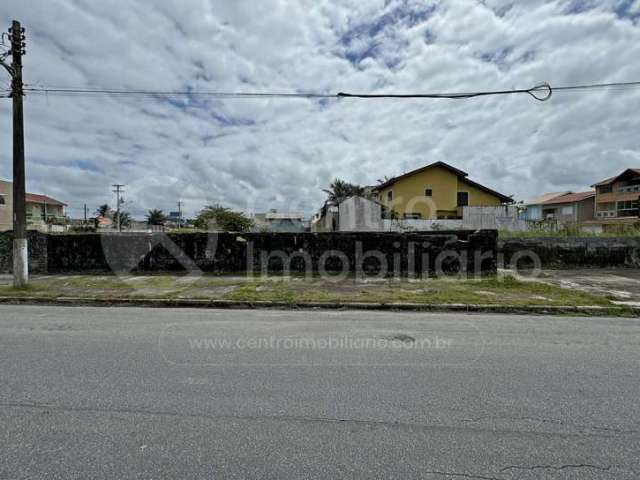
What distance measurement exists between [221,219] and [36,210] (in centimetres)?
5236

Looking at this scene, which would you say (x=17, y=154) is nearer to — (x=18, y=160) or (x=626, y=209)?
(x=18, y=160)

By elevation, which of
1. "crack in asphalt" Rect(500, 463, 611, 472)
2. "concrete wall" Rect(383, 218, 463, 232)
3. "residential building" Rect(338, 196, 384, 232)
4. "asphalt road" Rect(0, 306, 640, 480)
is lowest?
"crack in asphalt" Rect(500, 463, 611, 472)

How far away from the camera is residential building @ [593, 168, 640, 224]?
128 ft

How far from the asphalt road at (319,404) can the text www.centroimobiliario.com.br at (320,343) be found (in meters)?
0.04

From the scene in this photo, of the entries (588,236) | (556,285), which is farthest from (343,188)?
(556,285)

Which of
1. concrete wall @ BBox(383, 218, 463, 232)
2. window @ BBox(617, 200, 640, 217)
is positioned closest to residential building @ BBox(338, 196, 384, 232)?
concrete wall @ BBox(383, 218, 463, 232)

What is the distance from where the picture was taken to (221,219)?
3469 centimetres

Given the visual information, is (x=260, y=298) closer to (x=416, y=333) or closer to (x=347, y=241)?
(x=416, y=333)

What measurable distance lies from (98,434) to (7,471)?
51 centimetres

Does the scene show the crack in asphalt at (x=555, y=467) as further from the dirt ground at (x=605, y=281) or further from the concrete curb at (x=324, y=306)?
the dirt ground at (x=605, y=281)

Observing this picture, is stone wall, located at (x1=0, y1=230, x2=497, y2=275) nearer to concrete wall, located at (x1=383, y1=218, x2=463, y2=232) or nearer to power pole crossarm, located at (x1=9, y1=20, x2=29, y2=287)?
power pole crossarm, located at (x1=9, y1=20, x2=29, y2=287)

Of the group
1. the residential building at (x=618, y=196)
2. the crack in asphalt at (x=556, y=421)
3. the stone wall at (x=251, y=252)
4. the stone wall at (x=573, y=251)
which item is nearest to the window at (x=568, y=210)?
A: the residential building at (x=618, y=196)

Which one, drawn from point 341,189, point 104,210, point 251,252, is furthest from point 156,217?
point 251,252

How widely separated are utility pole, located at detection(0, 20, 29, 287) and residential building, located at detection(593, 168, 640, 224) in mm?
49402
